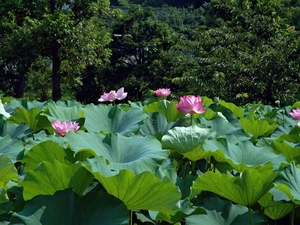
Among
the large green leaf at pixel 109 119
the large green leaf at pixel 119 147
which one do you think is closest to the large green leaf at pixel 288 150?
the large green leaf at pixel 119 147

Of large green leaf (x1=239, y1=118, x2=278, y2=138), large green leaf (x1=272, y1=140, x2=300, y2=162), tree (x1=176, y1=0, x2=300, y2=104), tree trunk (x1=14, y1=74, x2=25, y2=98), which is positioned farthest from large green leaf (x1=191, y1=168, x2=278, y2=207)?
tree trunk (x1=14, y1=74, x2=25, y2=98)

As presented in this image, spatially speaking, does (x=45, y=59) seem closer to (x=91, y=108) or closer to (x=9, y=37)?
(x=9, y=37)

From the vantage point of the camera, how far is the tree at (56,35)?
13.1 m

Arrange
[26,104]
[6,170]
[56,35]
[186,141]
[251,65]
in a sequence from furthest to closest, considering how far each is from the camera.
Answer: [56,35], [251,65], [26,104], [186,141], [6,170]

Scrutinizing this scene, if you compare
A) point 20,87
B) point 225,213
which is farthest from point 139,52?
point 225,213

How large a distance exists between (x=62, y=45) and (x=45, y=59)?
7.95 feet

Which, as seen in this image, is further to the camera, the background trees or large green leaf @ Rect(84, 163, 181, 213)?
the background trees

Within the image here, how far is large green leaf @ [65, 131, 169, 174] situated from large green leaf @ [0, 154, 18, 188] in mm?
164

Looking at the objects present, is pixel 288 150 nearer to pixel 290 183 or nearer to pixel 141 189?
pixel 290 183

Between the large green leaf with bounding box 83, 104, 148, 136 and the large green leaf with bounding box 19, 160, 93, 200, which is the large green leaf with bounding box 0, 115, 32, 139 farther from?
the large green leaf with bounding box 19, 160, 93, 200

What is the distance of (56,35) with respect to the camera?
13195mm

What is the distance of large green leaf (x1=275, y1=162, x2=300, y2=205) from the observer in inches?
35.2

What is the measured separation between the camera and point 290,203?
96cm

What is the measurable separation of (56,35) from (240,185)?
1272 cm
